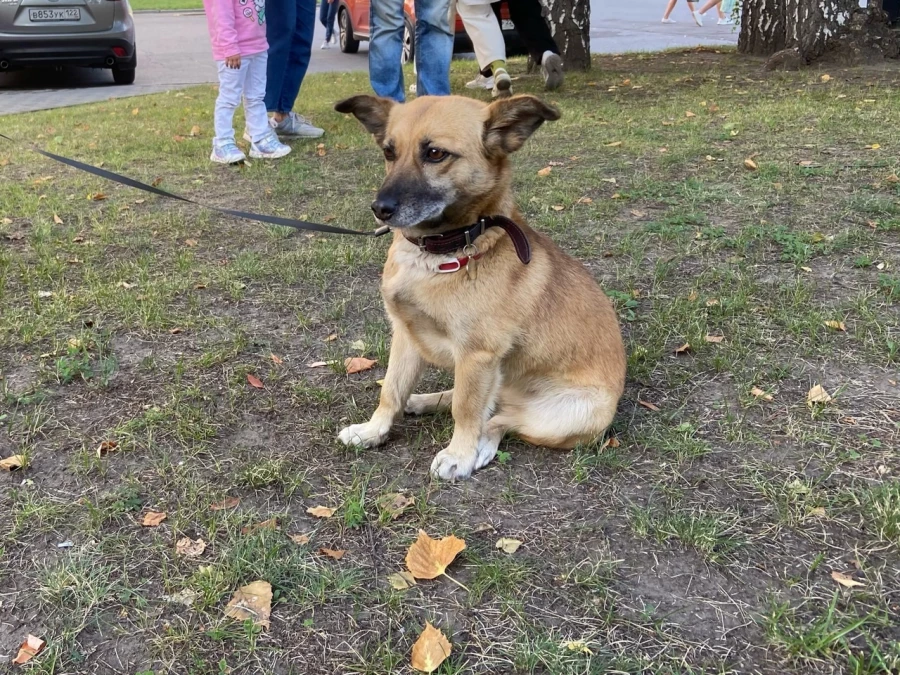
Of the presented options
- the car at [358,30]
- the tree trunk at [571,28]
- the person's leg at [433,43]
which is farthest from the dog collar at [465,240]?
the car at [358,30]

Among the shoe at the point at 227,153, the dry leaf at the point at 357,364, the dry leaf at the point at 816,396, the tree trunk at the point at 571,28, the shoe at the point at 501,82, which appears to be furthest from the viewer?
the tree trunk at the point at 571,28

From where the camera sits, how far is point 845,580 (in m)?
1.98

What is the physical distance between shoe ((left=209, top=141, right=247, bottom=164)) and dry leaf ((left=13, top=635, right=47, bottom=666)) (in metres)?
5.25

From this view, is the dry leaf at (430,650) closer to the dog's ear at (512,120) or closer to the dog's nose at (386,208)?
the dog's nose at (386,208)

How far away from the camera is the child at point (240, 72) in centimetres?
577

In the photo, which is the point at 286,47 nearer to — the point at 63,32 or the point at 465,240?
the point at 465,240

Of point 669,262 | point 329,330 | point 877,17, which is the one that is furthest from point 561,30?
point 329,330

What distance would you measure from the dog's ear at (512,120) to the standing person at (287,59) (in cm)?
492

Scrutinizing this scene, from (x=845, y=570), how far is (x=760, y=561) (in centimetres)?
22

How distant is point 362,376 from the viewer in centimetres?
Result: 327

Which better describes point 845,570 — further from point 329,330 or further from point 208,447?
point 329,330

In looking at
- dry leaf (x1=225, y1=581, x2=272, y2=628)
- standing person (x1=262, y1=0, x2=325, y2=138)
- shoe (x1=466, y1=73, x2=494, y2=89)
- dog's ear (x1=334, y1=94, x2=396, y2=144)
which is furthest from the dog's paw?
shoe (x1=466, y1=73, x2=494, y2=89)

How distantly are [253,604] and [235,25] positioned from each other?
524 centimetres

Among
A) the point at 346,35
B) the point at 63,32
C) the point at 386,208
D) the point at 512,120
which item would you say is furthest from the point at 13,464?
the point at 346,35
